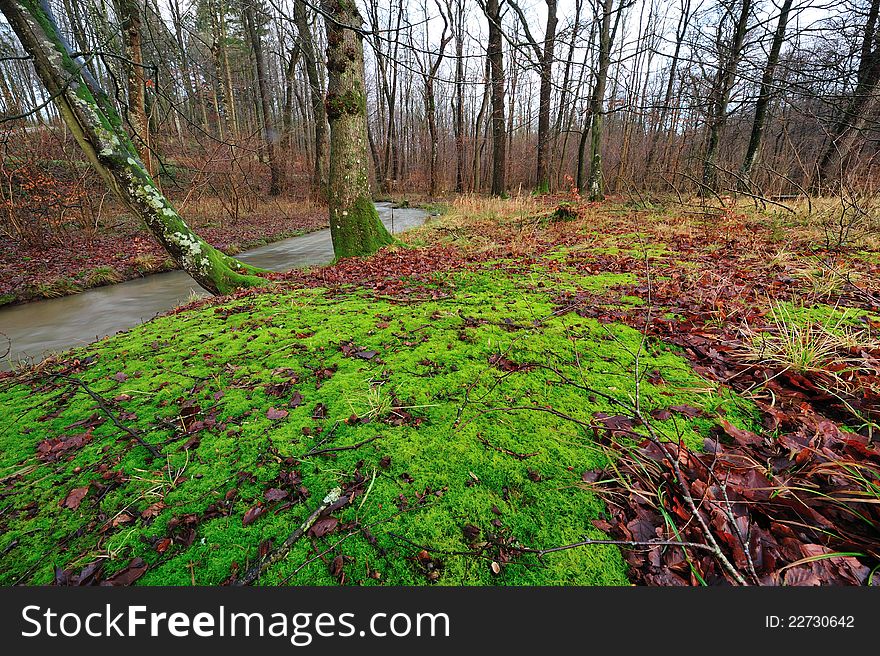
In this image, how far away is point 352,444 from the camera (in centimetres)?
172

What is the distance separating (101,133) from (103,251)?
6.85m

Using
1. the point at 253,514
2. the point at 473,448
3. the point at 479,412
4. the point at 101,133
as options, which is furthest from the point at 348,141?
the point at 253,514

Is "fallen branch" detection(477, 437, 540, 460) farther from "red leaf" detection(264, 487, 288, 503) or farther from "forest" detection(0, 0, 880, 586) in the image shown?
"red leaf" detection(264, 487, 288, 503)

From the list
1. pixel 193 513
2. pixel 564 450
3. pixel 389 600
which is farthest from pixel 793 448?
pixel 193 513

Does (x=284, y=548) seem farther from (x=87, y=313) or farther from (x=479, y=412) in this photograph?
(x=87, y=313)

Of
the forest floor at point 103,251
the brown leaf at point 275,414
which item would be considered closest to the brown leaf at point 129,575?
the brown leaf at point 275,414

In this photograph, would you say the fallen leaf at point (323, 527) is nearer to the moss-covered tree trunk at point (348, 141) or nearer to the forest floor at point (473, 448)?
the forest floor at point (473, 448)

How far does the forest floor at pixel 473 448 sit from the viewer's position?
3.87 feet

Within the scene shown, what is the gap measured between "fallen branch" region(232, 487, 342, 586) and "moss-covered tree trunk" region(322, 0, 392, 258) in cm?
569

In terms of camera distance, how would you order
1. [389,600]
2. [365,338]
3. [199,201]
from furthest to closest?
[199,201] < [365,338] < [389,600]

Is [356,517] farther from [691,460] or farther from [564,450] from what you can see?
[691,460]

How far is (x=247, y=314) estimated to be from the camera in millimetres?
3852

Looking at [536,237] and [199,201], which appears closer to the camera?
[536,237]

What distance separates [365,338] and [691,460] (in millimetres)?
2202
